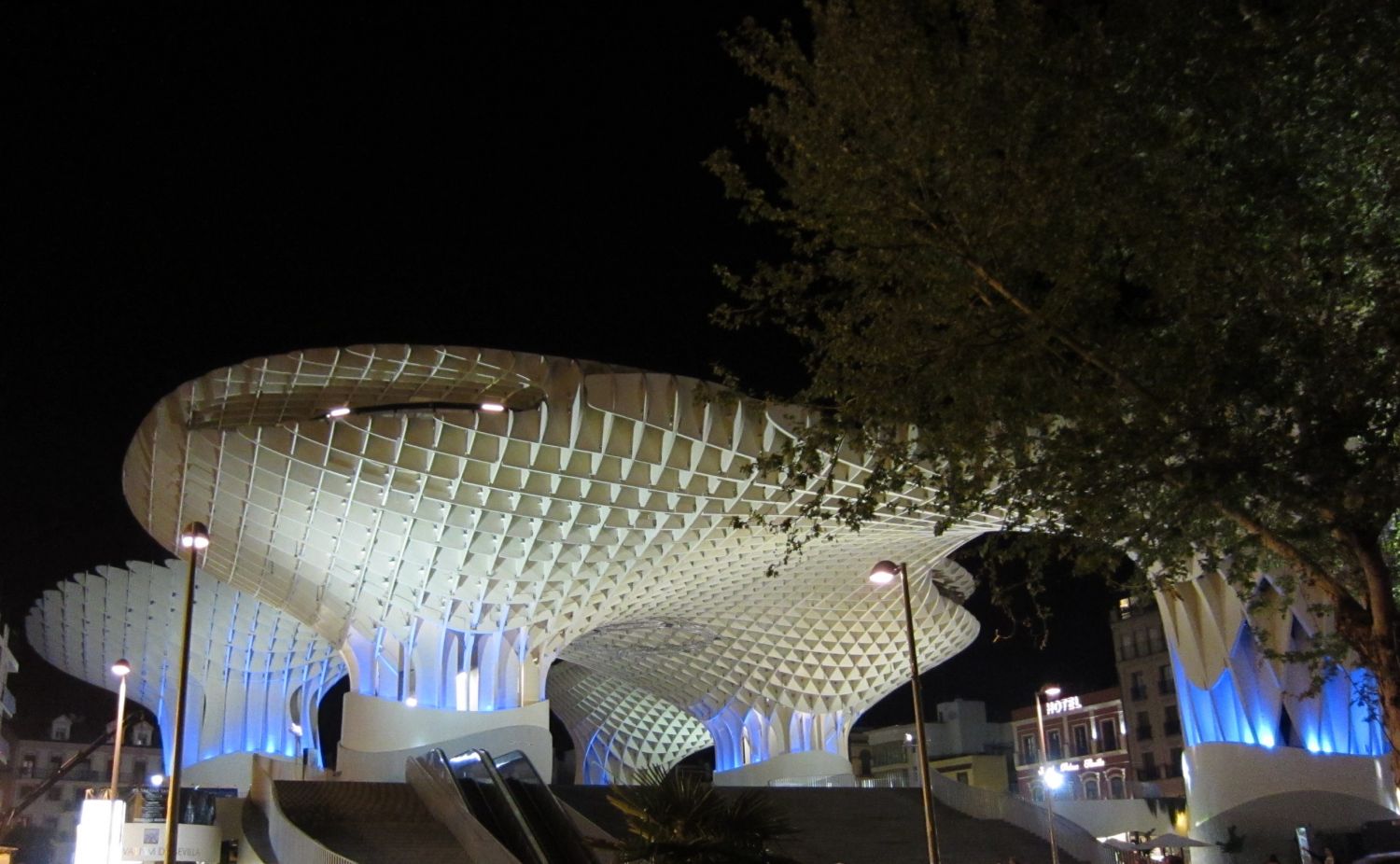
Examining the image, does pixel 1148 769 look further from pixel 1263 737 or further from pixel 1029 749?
pixel 1263 737

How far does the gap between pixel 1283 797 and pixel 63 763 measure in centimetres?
8761

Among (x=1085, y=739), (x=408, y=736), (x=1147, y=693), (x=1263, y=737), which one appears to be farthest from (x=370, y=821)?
(x=1085, y=739)

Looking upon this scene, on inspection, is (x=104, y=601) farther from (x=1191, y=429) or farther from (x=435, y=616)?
(x=1191, y=429)

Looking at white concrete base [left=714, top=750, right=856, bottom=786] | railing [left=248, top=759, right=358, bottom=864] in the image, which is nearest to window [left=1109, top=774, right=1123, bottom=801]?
white concrete base [left=714, top=750, right=856, bottom=786]

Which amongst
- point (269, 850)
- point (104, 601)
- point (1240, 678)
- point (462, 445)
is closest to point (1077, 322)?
point (269, 850)

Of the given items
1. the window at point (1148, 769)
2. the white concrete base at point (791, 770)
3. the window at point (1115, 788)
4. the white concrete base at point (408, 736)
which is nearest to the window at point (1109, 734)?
the window at point (1148, 769)

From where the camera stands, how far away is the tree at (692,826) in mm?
12359

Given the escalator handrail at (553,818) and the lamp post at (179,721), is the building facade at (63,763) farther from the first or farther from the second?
the lamp post at (179,721)

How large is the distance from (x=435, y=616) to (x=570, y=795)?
1074 cm

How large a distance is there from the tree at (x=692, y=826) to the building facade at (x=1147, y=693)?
199 feet

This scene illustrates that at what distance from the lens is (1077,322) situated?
12.0m

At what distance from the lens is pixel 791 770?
196 feet

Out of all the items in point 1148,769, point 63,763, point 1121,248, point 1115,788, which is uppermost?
point 1121,248

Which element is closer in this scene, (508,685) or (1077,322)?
(1077,322)
